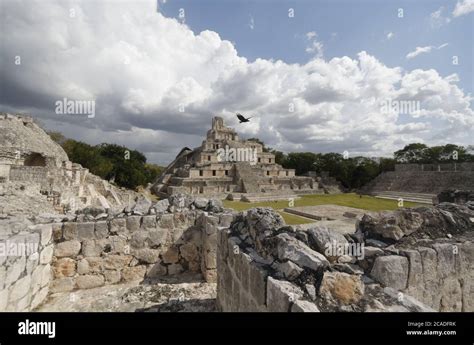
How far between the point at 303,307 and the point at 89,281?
4.55 metres

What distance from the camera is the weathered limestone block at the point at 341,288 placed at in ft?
6.55

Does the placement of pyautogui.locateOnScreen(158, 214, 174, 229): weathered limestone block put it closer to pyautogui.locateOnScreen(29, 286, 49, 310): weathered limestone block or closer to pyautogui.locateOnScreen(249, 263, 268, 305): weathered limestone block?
pyautogui.locateOnScreen(29, 286, 49, 310): weathered limestone block

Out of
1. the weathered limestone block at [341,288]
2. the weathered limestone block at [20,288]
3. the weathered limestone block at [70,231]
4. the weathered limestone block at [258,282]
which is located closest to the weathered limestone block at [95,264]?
the weathered limestone block at [70,231]

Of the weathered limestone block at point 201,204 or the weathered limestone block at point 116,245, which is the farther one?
the weathered limestone block at point 201,204

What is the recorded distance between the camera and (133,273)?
4.89 metres

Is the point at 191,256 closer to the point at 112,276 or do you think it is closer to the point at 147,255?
the point at 147,255

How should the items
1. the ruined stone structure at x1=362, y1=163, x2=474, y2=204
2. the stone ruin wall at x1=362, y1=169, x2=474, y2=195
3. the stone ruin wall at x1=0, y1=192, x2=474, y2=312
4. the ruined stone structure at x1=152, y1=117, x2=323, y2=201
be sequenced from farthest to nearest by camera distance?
1. the stone ruin wall at x1=362, y1=169, x2=474, y2=195
2. the ruined stone structure at x1=362, y1=163, x2=474, y2=204
3. the ruined stone structure at x1=152, y1=117, x2=323, y2=201
4. the stone ruin wall at x1=0, y1=192, x2=474, y2=312

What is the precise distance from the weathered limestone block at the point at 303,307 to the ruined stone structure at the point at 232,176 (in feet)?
82.5

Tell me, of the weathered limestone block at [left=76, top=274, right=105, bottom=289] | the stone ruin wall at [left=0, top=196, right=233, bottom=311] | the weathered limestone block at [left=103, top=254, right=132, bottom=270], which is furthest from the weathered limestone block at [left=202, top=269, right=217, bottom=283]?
the weathered limestone block at [left=76, top=274, right=105, bottom=289]

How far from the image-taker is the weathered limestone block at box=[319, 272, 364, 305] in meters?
2.00

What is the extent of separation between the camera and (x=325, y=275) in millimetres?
2059

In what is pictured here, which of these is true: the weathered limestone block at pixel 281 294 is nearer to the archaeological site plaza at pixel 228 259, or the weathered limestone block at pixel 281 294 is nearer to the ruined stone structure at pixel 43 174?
Answer: the archaeological site plaza at pixel 228 259
